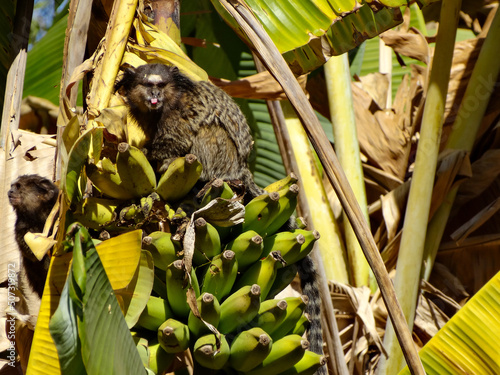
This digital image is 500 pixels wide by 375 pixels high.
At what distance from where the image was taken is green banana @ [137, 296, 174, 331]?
2.06 m

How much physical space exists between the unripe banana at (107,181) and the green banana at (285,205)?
588mm

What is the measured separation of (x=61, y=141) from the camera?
202 cm

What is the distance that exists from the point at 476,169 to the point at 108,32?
2.71m

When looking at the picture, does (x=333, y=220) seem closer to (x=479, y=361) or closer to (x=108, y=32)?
(x=479, y=361)

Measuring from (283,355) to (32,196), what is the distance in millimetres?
1531

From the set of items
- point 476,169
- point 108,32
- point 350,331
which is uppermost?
point 108,32

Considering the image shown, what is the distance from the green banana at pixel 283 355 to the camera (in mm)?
2086

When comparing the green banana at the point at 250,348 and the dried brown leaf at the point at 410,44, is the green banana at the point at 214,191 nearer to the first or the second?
the green banana at the point at 250,348

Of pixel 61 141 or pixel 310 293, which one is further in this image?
pixel 310 293

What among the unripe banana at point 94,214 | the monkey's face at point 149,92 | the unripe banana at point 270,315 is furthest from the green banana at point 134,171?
the monkey's face at point 149,92

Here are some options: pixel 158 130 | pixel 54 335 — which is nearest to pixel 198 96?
pixel 158 130

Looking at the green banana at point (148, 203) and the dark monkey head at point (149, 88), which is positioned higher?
the dark monkey head at point (149, 88)

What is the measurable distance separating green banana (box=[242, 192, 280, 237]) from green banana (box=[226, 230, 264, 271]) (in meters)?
0.10

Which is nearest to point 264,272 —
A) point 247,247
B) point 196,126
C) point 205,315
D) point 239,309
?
point 247,247
